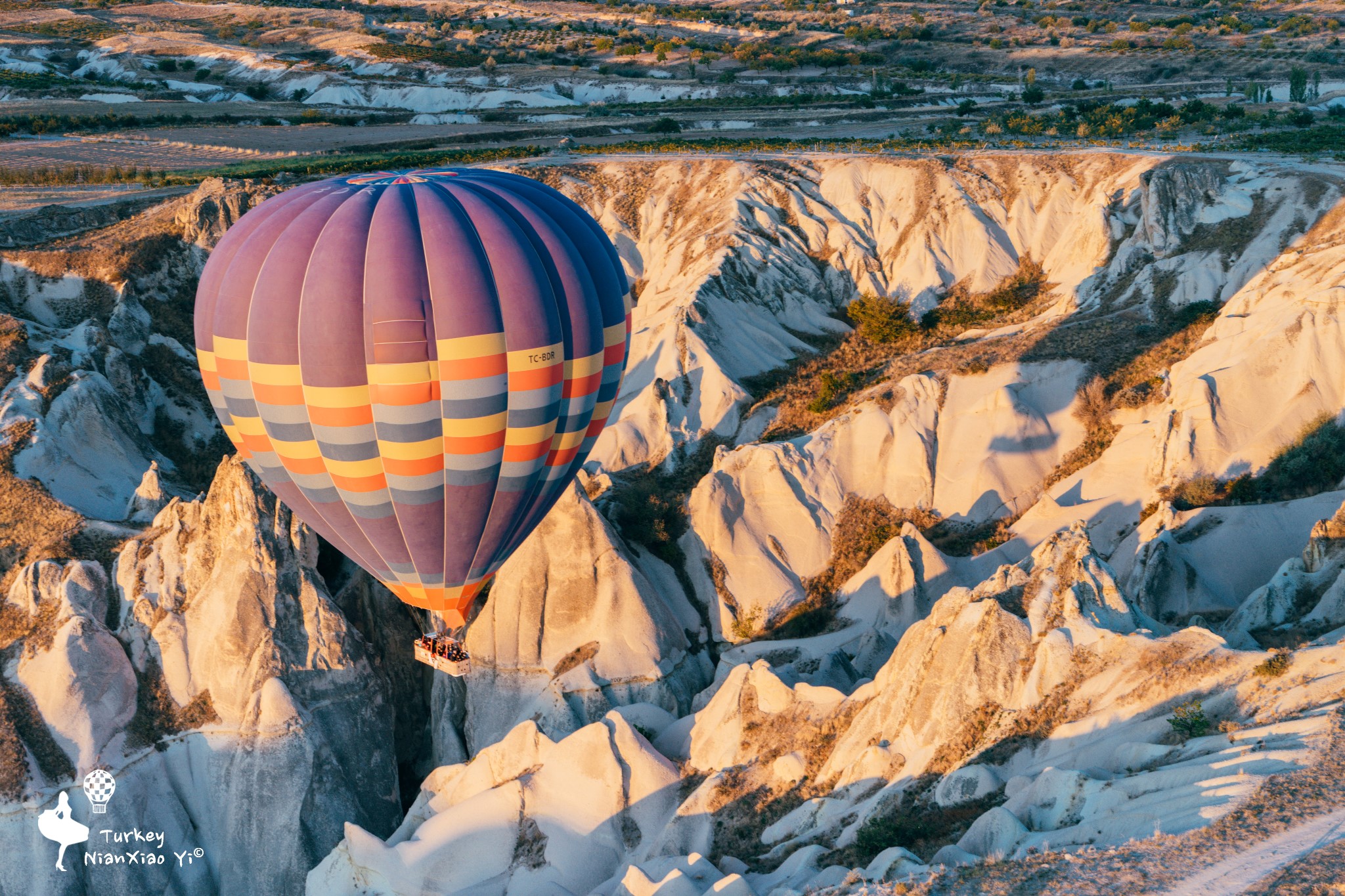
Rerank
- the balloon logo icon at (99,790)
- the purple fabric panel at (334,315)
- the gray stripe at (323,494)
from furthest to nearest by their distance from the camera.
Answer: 1. the balloon logo icon at (99,790)
2. the gray stripe at (323,494)
3. the purple fabric panel at (334,315)

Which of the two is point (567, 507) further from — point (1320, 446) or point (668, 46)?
point (668, 46)

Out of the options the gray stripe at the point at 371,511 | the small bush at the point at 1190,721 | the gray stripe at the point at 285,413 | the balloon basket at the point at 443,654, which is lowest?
the balloon basket at the point at 443,654

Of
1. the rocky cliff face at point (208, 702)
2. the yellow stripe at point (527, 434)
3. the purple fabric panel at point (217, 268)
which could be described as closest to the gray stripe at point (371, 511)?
the yellow stripe at point (527, 434)

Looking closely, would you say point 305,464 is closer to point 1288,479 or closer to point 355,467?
point 355,467

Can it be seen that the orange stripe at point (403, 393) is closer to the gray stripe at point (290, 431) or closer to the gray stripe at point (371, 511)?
the gray stripe at point (290, 431)

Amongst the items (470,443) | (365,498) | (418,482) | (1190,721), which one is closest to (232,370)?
(365,498)

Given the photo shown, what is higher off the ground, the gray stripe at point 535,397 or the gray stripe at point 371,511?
the gray stripe at point 535,397

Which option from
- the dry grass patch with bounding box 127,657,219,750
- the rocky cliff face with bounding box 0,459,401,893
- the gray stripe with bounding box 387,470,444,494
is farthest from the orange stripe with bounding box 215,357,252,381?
the dry grass patch with bounding box 127,657,219,750
